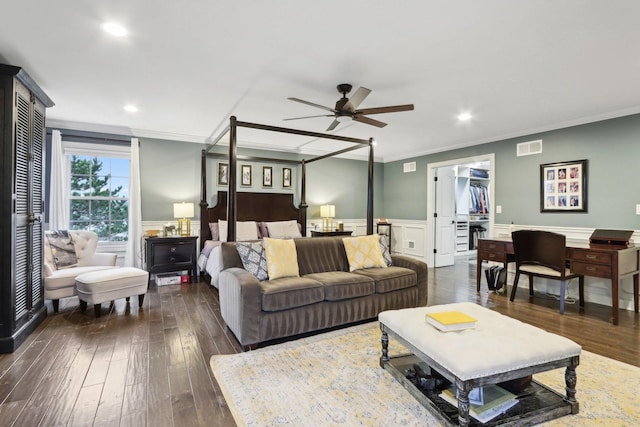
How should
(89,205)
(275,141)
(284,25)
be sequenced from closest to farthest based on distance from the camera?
(284,25), (89,205), (275,141)

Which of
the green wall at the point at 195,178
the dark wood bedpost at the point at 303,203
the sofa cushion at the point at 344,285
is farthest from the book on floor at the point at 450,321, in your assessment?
the green wall at the point at 195,178

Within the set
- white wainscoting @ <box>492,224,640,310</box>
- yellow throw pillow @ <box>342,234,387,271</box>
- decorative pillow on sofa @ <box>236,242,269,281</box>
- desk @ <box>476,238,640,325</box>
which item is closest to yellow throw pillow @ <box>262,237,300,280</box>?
decorative pillow on sofa @ <box>236,242,269,281</box>

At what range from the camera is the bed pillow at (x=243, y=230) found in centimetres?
523

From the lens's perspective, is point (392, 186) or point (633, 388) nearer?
point (633, 388)

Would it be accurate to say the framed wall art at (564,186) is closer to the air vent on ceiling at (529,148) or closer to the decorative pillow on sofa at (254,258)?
the air vent on ceiling at (529,148)

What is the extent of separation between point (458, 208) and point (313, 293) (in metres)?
6.02

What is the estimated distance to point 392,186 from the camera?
24.7ft

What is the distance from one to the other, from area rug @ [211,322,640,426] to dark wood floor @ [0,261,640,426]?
176 mm

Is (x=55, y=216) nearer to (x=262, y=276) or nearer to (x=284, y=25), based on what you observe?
(x=262, y=276)

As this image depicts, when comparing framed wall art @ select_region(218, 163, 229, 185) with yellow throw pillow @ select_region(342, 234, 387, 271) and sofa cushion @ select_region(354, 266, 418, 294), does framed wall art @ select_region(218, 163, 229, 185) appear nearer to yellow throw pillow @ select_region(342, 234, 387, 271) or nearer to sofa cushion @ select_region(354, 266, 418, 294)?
yellow throw pillow @ select_region(342, 234, 387, 271)

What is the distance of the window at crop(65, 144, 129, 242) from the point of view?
4.93 m

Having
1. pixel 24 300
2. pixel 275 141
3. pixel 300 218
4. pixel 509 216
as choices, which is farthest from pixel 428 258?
→ pixel 24 300

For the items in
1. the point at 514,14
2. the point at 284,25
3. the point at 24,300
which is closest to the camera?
the point at 514,14

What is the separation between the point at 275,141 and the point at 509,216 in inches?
167
